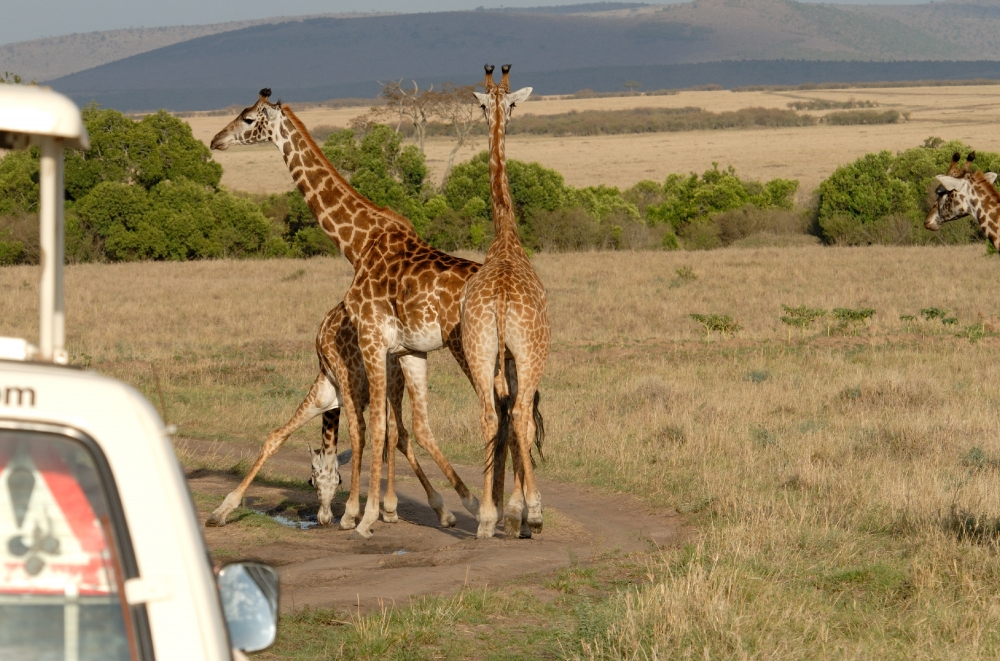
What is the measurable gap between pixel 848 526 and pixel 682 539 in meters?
1.05

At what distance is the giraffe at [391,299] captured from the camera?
28.1 feet

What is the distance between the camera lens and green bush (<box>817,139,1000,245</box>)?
34969 millimetres

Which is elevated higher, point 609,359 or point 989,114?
point 989,114

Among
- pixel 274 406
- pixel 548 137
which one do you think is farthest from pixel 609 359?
pixel 548 137

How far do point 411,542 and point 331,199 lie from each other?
8.66 ft

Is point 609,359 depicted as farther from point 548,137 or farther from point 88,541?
point 548,137


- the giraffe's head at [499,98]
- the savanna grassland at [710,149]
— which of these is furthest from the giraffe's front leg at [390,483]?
the savanna grassland at [710,149]

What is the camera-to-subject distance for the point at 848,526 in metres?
7.98

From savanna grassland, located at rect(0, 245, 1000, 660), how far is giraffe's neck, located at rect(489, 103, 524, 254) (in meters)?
2.31

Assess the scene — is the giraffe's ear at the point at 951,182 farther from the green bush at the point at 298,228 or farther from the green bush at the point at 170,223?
the green bush at the point at 170,223

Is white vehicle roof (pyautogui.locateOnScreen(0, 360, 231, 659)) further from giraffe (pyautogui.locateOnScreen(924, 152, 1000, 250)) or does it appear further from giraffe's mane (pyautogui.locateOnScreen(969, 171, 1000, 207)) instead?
giraffe's mane (pyautogui.locateOnScreen(969, 171, 1000, 207))

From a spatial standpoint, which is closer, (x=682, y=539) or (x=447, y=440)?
(x=682, y=539)

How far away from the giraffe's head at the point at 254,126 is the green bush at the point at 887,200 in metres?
27.6

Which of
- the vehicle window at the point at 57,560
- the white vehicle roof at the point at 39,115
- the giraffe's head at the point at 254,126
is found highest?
the giraffe's head at the point at 254,126
